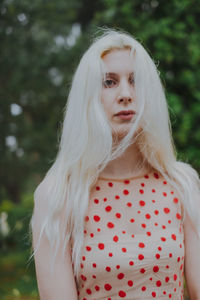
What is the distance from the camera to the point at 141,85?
197 centimetres

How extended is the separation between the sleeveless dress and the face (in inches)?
12.0

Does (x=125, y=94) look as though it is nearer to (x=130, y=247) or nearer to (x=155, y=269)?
(x=130, y=247)

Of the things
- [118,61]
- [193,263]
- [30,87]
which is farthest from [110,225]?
[30,87]

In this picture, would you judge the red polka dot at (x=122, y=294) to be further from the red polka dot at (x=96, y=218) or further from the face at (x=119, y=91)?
the face at (x=119, y=91)

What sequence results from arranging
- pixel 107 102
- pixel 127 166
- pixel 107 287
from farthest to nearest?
pixel 127 166 → pixel 107 102 → pixel 107 287

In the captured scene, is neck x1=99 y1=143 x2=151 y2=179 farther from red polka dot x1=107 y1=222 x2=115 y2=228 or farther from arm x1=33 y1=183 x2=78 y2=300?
arm x1=33 y1=183 x2=78 y2=300

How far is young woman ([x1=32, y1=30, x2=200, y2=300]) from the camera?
6.10ft

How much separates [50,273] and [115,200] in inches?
17.0

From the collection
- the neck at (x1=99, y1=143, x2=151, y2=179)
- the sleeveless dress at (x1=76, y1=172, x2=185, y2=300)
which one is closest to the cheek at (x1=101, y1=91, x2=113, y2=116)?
the neck at (x1=99, y1=143, x2=151, y2=179)

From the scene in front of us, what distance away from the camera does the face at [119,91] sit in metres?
1.94

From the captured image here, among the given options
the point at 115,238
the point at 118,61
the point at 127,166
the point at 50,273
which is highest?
the point at 118,61

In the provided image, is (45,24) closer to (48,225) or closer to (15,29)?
(15,29)

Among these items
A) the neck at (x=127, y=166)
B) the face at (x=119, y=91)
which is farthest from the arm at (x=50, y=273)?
the face at (x=119, y=91)

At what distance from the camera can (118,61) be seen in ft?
6.49
